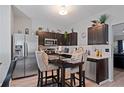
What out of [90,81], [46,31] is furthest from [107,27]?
[46,31]

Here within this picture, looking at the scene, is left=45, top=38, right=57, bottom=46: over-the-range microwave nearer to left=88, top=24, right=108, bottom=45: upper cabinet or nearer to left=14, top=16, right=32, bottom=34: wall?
left=14, top=16, right=32, bottom=34: wall

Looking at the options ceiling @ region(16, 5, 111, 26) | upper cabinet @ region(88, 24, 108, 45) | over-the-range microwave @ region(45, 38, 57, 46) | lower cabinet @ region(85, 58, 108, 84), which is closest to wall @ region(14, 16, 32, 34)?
ceiling @ region(16, 5, 111, 26)

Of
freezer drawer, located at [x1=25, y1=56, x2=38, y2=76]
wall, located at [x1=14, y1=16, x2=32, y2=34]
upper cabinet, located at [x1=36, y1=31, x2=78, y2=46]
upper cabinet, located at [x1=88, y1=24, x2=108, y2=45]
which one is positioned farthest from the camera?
upper cabinet, located at [x1=36, y1=31, x2=78, y2=46]

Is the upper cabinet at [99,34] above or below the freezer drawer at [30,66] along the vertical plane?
above

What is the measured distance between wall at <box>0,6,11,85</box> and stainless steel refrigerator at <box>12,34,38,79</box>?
16.4 inches

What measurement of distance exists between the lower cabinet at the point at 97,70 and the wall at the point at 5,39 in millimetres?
2613

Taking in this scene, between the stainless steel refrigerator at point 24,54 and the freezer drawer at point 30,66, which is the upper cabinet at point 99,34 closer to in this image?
the stainless steel refrigerator at point 24,54

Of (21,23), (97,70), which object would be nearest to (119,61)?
(97,70)

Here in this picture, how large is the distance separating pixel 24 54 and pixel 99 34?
2.79 m

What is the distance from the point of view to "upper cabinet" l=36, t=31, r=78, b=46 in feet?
17.5

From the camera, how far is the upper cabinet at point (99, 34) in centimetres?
387

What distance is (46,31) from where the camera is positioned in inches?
222

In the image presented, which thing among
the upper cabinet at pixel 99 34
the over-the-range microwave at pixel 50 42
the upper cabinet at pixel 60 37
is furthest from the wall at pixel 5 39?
the upper cabinet at pixel 99 34
